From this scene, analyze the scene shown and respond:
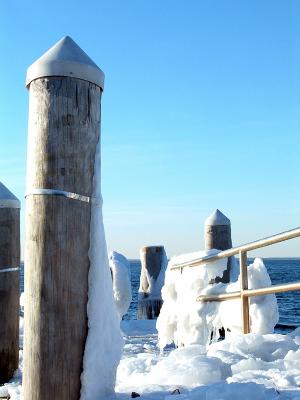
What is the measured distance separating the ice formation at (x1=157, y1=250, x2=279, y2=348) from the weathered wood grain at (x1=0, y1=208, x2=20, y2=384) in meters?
1.81

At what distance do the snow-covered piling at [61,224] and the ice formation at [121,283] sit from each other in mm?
7360

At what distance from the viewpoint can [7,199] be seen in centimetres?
534

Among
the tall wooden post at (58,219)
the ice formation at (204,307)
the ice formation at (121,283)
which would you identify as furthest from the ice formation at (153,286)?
the tall wooden post at (58,219)

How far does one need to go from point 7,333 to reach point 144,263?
240 inches

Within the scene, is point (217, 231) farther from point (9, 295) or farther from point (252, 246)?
point (9, 295)

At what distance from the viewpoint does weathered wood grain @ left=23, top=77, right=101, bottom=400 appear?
2850 mm

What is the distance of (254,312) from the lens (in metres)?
4.90

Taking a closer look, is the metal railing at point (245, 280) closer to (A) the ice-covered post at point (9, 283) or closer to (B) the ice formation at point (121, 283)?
(A) the ice-covered post at point (9, 283)

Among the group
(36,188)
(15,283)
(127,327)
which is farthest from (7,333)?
(127,327)

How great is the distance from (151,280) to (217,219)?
4248 millimetres

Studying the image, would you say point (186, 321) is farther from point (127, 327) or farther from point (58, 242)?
point (127, 327)

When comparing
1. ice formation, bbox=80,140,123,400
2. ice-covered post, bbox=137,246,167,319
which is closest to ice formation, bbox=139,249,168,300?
ice-covered post, bbox=137,246,167,319

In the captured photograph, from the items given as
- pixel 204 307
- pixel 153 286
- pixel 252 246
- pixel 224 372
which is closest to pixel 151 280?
pixel 153 286

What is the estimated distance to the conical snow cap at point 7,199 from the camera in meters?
5.32
